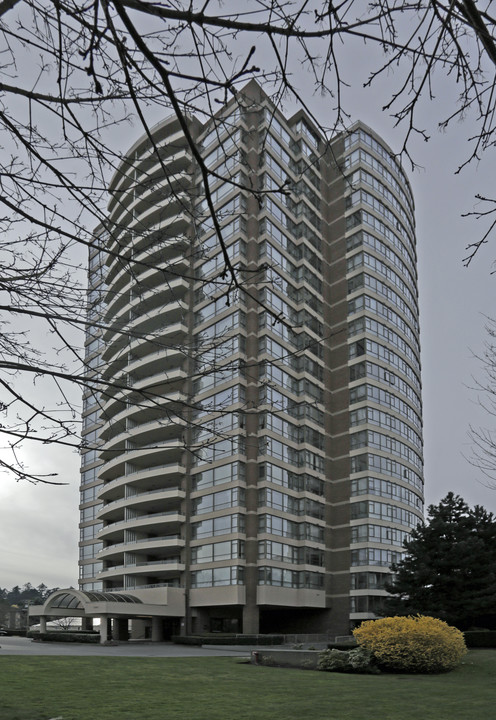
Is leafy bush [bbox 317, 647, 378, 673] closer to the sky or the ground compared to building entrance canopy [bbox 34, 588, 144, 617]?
closer to the sky

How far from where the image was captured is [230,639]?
45.2 m

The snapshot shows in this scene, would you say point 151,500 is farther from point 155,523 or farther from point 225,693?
point 225,693

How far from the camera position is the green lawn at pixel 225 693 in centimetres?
1321

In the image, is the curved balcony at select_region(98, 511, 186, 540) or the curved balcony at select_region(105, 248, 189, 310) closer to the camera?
the curved balcony at select_region(105, 248, 189, 310)

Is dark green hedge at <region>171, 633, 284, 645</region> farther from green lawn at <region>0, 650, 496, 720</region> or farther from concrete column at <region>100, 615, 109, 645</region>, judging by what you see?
green lawn at <region>0, 650, 496, 720</region>

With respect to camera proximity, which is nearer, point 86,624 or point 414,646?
point 414,646

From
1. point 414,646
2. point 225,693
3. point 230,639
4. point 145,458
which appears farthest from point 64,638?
point 225,693

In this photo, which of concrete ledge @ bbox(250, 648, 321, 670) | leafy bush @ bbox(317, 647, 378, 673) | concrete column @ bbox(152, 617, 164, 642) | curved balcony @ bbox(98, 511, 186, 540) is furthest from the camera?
concrete column @ bbox(152, 617, 164, 642)

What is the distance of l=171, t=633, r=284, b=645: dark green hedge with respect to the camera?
45250 mm

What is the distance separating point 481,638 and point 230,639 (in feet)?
59.1

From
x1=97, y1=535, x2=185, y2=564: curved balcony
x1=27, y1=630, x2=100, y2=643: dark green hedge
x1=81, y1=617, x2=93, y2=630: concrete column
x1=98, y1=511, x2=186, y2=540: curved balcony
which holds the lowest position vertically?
x1=81, y1=617, x2=93, y2=630: concrete column

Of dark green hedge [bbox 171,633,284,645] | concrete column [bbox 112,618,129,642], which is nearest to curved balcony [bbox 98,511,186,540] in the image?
concrete column [bbox 112,618,129,642]

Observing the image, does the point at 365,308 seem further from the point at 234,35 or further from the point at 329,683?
the point at 234,35

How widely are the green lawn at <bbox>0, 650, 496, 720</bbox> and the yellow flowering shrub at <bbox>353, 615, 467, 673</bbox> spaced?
2.40ft
